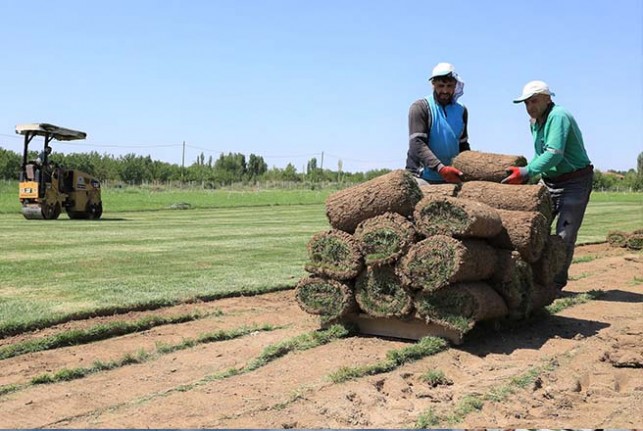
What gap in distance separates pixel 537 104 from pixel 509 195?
4.42ft

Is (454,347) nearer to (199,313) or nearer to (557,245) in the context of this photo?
(557,245)

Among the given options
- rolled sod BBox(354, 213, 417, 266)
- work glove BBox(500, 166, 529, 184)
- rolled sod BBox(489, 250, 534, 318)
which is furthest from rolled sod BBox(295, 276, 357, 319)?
work glove BBox(500, 166, 529, 184)

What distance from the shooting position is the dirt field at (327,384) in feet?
14.7

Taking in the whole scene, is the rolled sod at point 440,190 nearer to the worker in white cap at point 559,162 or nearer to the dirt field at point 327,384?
the worker in white cap at point 559,162

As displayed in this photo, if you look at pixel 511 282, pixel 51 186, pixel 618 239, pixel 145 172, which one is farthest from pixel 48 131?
pixel 145 172

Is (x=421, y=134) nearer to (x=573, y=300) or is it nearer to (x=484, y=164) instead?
(x=484, y=164)

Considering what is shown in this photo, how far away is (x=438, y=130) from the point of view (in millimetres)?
7766

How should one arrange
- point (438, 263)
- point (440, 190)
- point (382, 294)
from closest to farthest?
point (438, 263) → point (382, 294) → point (440, 190)

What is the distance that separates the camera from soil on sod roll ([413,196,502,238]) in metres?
6.28

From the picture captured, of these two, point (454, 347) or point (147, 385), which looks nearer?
point (147, 385)

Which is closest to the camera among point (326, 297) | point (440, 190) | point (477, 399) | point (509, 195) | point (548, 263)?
point (477, 399)

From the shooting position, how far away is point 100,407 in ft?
15.4

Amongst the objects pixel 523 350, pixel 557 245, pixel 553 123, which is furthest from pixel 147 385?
pixel 553 123

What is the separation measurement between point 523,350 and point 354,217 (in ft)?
6.17
